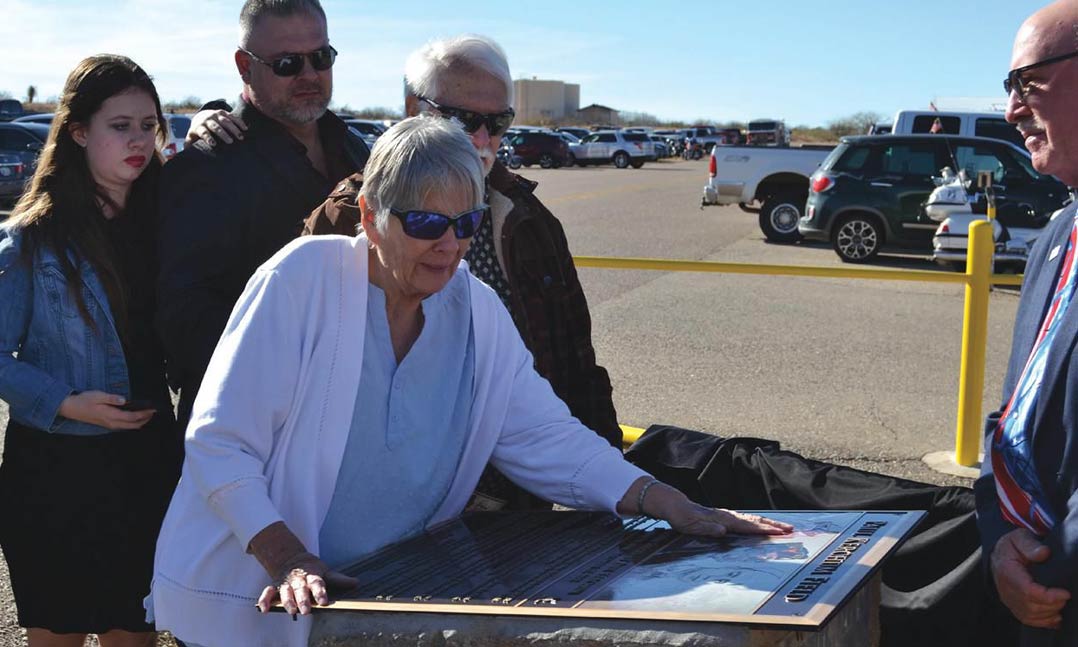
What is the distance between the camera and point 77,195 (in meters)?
2.95

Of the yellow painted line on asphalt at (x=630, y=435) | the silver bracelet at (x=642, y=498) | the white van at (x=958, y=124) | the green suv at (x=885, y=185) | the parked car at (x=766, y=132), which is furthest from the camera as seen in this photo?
the parked car at (x=766, y=132)

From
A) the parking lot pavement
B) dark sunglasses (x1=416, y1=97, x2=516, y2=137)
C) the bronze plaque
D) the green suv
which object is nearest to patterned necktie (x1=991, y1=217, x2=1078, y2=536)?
the bronze plaque

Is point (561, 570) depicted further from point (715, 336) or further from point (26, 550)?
point (715, 336)

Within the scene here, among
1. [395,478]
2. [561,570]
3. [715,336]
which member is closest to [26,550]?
[395,478]

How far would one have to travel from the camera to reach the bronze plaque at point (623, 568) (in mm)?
1786

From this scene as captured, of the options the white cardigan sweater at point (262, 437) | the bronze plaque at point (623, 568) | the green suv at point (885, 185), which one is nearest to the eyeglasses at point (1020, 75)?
the bronze plaque at point (623, 568)

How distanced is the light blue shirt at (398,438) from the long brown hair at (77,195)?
1.02 m

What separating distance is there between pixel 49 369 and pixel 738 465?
1887 millimetres

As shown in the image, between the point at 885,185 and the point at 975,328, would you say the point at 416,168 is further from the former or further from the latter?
the point at 885,185

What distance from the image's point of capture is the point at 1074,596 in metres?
2.12

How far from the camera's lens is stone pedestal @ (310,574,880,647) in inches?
67.1

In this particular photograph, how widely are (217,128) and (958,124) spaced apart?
56.4 feet

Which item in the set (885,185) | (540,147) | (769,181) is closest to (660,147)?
(540,147)

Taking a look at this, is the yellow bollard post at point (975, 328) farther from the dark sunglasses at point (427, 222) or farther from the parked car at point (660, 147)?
the parked car at point (660, 147)
